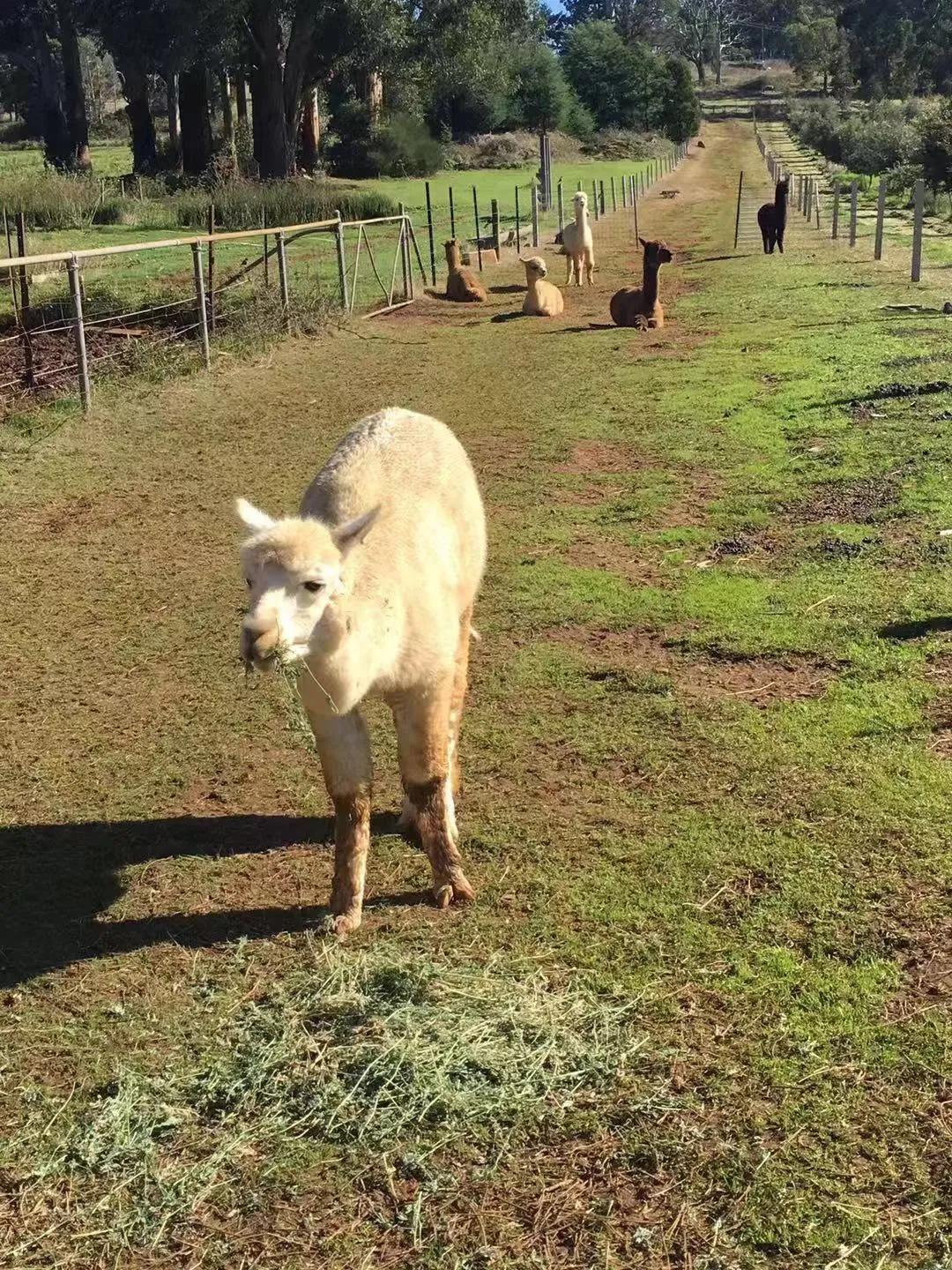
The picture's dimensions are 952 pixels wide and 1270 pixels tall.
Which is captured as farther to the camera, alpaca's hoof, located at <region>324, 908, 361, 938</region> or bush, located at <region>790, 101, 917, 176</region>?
bush, located at <region>790, 101, 917, 176</region>

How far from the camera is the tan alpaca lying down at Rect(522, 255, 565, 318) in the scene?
20609 mm

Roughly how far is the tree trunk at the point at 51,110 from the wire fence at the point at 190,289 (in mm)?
21747

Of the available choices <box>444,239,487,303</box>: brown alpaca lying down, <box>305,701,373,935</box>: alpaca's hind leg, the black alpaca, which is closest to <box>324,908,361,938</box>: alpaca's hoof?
<box>305,701,373,935</box>: alpaca's hind leg

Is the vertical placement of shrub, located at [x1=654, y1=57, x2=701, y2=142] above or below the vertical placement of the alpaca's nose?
above

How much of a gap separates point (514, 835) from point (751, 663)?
2.18m

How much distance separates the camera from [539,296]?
20594 mm

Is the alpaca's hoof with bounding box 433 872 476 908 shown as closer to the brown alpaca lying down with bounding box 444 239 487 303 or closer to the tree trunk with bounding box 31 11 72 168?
the brown alpaca lying down with bounding box 444 239 487 303

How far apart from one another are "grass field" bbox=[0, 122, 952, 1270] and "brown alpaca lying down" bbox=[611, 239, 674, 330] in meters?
9.20

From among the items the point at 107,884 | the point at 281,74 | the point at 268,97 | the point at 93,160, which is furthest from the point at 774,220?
the point at 93,160

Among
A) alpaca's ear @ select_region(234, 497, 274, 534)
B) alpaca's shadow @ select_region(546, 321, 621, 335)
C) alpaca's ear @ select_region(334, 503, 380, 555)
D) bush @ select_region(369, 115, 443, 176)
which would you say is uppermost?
bush @ select_region(369, 115, 443, 176)

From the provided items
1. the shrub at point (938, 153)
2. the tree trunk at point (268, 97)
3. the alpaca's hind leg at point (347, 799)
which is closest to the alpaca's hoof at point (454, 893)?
the alpaca's hind leg at point (347, 799)

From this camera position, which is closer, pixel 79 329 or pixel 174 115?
pixel 79 329

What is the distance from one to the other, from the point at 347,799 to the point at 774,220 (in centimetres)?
2580

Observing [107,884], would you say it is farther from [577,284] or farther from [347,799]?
[577,284]
